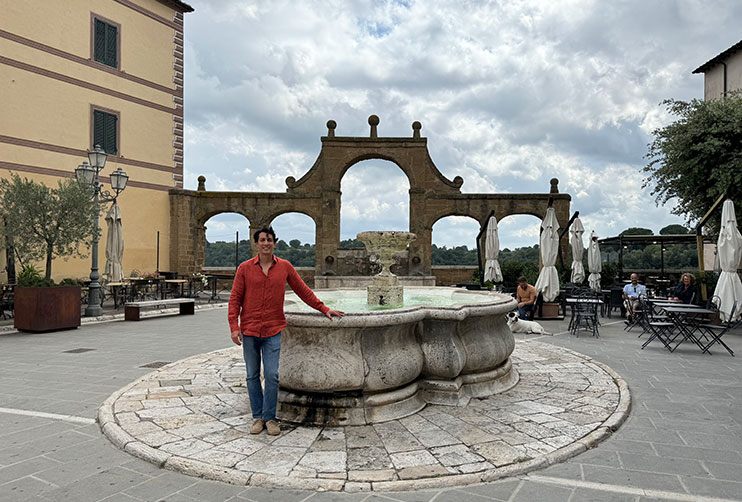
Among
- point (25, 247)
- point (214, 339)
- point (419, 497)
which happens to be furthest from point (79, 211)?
point (419, 497)

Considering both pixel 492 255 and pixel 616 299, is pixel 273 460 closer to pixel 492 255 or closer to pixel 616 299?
pixel 492 255

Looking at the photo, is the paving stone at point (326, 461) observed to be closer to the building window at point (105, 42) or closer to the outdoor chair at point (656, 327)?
the outdoor chair at point (656, 327)

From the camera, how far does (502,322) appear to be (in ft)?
17.7

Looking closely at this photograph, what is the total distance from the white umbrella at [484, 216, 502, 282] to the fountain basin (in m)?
8.38

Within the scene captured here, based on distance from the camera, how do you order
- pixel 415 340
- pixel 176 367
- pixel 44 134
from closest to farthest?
pixel 415 340, pixel 176 367, pixel 44 134

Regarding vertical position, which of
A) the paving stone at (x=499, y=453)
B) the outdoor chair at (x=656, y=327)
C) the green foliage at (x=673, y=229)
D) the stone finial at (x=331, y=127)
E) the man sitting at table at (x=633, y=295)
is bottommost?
the paving stone at (x=499, y=453)

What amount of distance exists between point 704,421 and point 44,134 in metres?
19.4

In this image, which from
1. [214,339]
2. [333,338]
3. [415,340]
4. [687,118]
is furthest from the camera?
[687,118]

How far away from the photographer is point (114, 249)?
1374 centimetres

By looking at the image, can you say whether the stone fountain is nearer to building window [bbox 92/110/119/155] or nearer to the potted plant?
the potted plant

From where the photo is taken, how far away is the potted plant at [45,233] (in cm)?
946

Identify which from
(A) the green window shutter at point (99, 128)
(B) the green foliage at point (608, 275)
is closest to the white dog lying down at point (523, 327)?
(B) the green foliage at point (608, 275)

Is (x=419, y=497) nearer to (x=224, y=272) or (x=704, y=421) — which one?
(x=704, y=421)

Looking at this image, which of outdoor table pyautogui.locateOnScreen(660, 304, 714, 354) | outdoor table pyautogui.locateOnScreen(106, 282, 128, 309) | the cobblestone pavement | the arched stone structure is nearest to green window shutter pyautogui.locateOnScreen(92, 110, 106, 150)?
the arched stone structure
